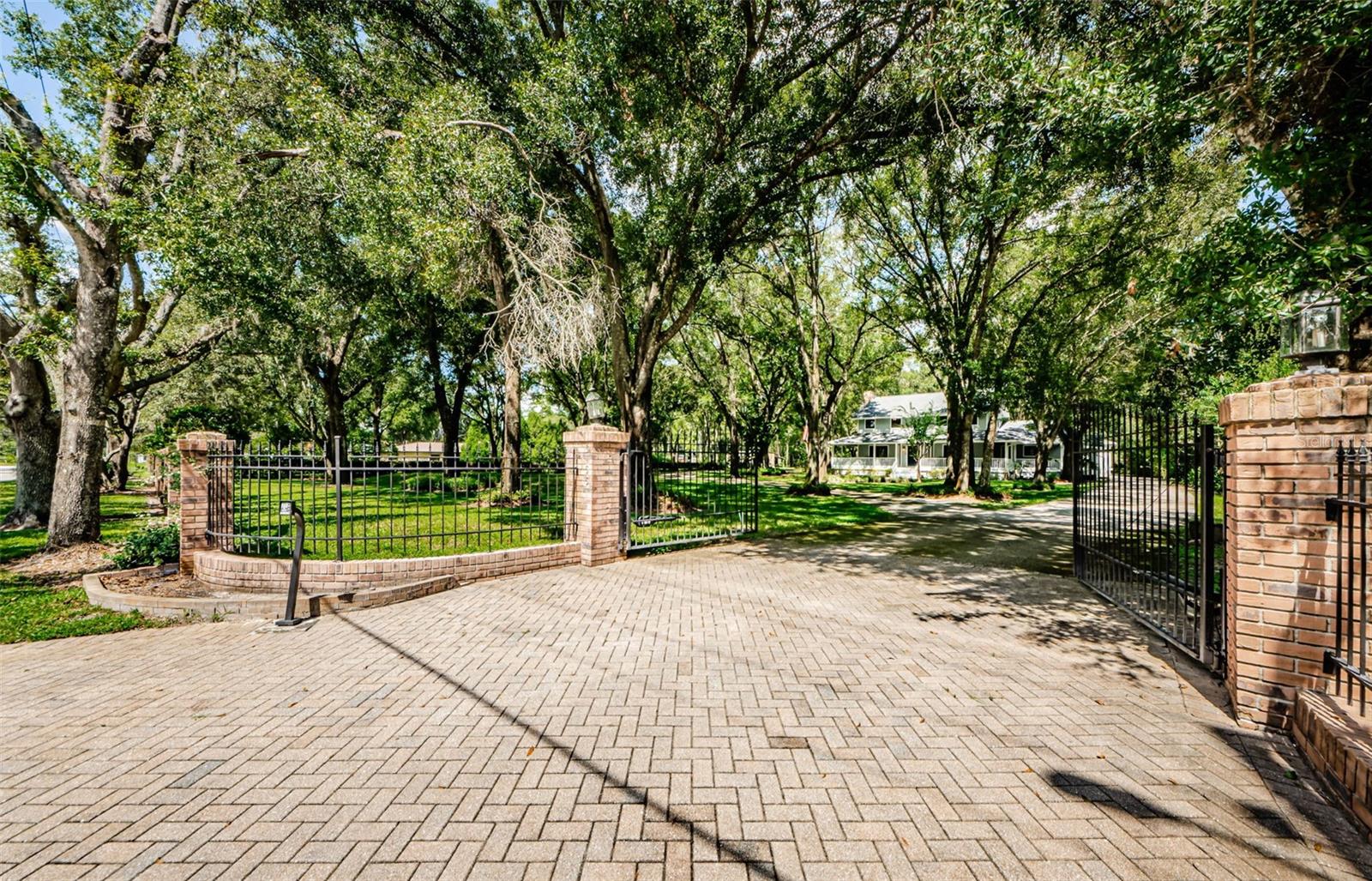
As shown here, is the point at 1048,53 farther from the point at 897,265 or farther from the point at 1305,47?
the point at 897,265

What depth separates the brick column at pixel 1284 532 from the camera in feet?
10.7

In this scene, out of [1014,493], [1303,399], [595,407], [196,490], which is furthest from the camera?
[1014,493]

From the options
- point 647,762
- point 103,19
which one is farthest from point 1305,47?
point 103,19

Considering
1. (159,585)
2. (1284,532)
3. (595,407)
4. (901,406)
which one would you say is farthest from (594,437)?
(901,406)

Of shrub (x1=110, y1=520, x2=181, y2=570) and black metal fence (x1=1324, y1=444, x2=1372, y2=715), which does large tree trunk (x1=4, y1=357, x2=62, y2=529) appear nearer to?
shrub (x1=110, y1=520, x2=181, y2=570)

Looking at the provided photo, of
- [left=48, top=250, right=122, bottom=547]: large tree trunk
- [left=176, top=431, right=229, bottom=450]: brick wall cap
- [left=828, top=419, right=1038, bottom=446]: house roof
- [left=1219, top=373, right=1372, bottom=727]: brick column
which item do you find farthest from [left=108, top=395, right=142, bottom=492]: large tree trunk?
[left=828, top=419, right=1038, bottom=446]: house roof

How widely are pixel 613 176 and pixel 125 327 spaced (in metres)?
15.0

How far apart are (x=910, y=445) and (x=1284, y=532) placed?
38.5 metres

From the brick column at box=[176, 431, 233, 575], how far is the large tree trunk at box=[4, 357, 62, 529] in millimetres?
6192

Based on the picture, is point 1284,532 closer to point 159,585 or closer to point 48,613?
point 159,585

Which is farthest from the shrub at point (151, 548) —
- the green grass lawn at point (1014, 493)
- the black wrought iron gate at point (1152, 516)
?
the green grass lawn at point (1014, 493)

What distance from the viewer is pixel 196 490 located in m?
7.33

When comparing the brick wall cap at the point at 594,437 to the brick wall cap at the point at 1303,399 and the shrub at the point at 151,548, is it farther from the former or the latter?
the brick wall cap at the point at 1303,399

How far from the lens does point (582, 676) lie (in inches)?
172
